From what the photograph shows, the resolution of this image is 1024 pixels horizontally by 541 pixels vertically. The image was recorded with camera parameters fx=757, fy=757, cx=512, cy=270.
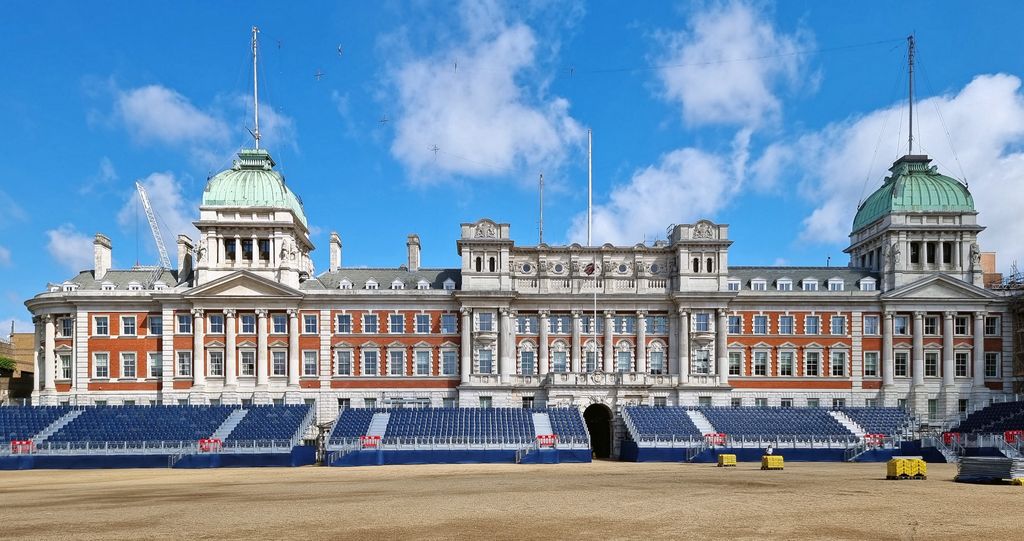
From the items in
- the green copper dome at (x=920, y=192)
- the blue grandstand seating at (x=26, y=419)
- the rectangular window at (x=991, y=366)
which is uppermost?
the green copper dome at (x=920, y=192)

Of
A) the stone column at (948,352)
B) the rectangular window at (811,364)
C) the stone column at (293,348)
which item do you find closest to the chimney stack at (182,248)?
the stone column at (293,348)

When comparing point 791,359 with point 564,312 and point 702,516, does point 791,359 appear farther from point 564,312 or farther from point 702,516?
point 702,516

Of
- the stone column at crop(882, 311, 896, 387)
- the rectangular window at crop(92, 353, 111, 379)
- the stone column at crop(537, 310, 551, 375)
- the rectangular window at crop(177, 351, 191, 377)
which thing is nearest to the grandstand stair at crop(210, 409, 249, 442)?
the rectangular window at crop(177, 351, 191, 377)

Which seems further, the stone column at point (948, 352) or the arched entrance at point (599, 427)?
the arched entrance at point (599, 427)

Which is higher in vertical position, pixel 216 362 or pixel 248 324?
pixel 248 324

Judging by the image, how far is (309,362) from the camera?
→ 69.7 m

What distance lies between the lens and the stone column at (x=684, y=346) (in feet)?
224

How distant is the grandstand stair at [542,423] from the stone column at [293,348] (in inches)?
884

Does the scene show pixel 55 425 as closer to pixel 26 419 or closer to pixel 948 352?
pixel 26 419

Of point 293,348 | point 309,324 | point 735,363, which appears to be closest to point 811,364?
point 735,363

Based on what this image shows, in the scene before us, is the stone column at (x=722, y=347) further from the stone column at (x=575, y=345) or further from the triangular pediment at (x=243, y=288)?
the triangular pediment at (x=243, y=288)

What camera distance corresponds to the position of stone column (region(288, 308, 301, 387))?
68750mm

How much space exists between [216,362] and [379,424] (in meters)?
18.3

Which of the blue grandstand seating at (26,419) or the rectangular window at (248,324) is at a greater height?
the rectangular window at (248,324)
